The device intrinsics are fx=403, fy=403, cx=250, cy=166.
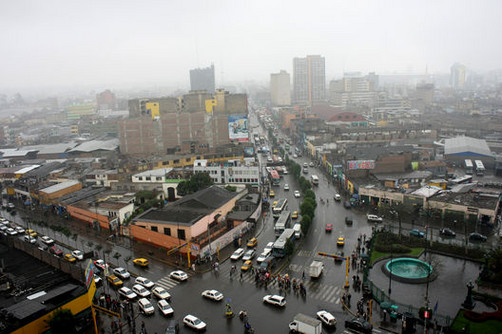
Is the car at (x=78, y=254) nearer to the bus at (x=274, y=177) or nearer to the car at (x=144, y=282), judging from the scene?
the car at (x=144, y=282)

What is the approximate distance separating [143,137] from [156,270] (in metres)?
35.9

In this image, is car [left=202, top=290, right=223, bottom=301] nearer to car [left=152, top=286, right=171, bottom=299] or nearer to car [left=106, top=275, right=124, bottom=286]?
car [left=152, top=286, right=171, bottom=299]

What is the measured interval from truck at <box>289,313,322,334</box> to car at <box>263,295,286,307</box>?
1882mm

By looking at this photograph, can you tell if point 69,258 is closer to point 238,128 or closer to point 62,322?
point 62,322

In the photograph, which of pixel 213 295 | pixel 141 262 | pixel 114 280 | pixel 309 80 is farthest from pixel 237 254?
pixel 309 80

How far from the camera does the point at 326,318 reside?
16812mm

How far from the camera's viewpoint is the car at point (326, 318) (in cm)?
1667

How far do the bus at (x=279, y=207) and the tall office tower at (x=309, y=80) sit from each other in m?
110

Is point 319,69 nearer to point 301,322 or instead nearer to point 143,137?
point 143,137

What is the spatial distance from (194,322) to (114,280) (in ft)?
21.0

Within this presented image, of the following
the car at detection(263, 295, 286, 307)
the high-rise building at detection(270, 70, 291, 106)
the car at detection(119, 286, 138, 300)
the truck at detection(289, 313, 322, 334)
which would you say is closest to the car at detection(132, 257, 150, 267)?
the car at detection(119, 286, 138, 300)

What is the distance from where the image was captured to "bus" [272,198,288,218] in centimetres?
3228

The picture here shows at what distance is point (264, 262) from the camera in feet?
74.4

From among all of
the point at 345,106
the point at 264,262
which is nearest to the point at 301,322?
the point at 264,262
